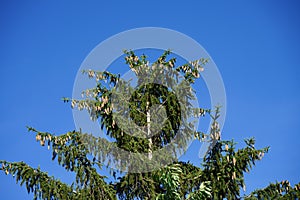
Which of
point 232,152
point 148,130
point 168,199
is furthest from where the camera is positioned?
point 148,130

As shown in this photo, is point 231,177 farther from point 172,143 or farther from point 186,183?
point 172,143

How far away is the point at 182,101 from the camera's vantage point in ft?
58.4

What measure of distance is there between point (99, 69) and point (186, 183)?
4583 millimetres

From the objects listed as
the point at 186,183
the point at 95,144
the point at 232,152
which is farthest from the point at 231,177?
the point at 95,144

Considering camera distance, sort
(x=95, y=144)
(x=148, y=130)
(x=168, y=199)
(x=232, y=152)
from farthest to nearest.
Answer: (x=148, y=130)
(x=95, y=144)
(x=232, y=152)
(x=168, y=199)

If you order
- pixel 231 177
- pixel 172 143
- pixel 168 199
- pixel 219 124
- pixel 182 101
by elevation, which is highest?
pixel 182 101

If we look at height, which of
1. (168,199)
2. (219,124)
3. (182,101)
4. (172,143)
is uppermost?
(182,101)

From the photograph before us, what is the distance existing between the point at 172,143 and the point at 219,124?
3155mm

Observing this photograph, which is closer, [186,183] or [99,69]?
[186,183]

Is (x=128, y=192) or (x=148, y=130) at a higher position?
(x=148, y=130)

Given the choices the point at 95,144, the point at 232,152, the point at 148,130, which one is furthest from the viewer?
the point at 148,130

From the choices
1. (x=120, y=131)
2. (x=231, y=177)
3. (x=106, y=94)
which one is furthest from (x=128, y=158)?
(x=231, y=177)

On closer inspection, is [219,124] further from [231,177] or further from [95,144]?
[95,144]

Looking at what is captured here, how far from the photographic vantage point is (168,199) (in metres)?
12.3
